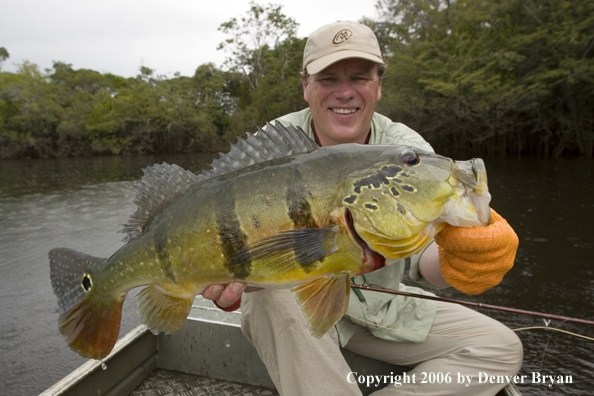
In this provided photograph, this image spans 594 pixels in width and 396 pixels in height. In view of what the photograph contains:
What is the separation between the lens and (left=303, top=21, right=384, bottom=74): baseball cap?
300 cm

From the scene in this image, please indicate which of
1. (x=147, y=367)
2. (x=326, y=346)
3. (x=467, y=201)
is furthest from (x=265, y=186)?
(x=147, y=367)

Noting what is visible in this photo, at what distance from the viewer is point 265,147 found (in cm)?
202

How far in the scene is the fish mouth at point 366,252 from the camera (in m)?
1.75

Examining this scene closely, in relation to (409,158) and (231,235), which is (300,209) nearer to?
(231,235)

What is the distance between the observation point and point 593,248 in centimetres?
763

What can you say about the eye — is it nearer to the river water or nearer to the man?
the man

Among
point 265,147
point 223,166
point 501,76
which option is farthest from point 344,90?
point 501,76

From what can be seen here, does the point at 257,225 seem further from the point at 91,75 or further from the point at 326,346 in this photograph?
the point at 91,75

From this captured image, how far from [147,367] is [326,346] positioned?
5.83ft

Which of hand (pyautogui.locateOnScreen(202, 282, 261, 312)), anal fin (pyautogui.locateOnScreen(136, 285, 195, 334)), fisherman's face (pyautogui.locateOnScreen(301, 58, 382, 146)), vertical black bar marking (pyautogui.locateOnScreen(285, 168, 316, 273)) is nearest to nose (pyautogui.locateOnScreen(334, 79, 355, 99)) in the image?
fisherman's face (pyautogui.locateOnScreen(301, 58, 382, 146))

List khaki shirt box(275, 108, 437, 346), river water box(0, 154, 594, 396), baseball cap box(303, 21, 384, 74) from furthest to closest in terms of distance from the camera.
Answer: river water box(0, 154, 594, 396) < baseball cap box(303, 21, 384, 74) < khaki shirt box(275, 108, 437, 346)

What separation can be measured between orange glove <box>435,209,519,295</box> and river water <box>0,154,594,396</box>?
2.81m

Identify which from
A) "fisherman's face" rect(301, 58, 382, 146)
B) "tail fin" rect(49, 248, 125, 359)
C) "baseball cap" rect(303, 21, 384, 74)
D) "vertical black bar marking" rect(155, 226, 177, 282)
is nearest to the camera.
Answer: "vertical black bar marking" rect(155, 226, 177, 282)

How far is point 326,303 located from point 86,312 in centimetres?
132
